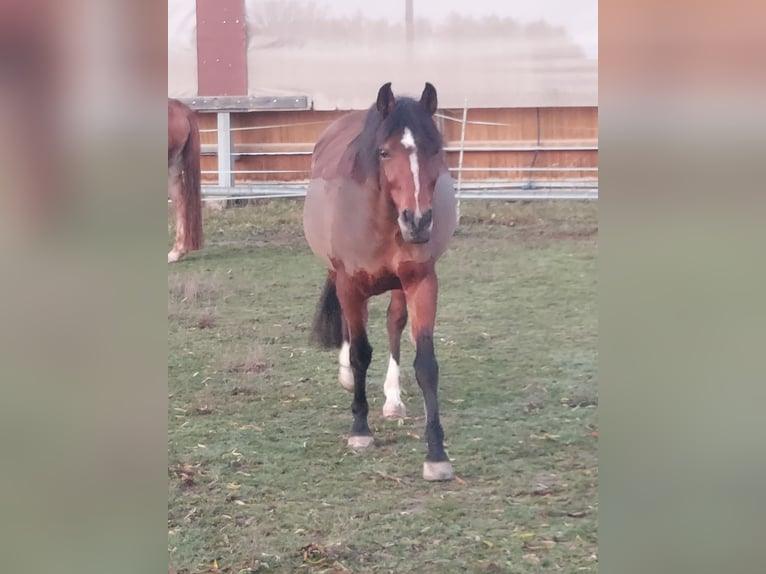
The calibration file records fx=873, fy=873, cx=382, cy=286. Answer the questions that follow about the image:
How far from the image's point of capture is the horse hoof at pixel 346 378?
251cm

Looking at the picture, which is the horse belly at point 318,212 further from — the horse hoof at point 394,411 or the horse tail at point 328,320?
the horse hoof at point 394,411

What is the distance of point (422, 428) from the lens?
7.91 feet

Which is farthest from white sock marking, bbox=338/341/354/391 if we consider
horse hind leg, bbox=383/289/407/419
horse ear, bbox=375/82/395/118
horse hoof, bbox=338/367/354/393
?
horse ear, bbox=375/82/395/118

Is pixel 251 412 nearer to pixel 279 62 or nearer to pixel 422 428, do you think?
pixel 422 428

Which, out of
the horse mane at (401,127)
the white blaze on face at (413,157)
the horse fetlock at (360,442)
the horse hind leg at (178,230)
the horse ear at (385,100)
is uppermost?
the horse ear at (385,100)

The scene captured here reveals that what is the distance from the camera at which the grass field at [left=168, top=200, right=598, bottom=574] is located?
86.0 inches

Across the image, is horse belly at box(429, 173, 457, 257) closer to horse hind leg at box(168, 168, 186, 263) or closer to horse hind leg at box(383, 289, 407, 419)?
horse hind leg at box(383, 289, 407, 419)

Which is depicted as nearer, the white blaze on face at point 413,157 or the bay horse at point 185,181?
the white blaze on face at point 413,157

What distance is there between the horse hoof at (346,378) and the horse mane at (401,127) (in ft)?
2.00

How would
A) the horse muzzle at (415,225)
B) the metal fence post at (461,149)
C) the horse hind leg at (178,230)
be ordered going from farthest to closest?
the horse hind leg at (178,230) → the metal fence post at (461,149) → the horse muzzle at (415,225)

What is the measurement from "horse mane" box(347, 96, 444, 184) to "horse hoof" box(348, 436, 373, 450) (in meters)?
0.73

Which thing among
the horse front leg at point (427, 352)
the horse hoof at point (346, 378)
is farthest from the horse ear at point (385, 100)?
the horse hoof at point (346, 378)
